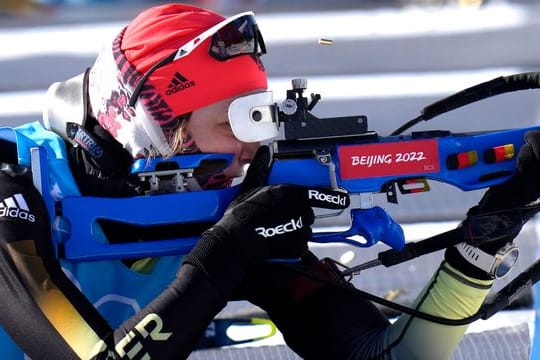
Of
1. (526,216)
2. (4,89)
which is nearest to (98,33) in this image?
(4,89)

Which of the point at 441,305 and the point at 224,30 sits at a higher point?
the point at 224,30

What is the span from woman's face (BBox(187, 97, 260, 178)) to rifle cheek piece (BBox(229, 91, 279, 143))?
5cm

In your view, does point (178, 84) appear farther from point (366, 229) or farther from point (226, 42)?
point (366, 229)

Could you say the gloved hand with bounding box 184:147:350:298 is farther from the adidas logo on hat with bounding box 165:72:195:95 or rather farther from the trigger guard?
the adidas logo on hat with bounding box 165:72:195:95

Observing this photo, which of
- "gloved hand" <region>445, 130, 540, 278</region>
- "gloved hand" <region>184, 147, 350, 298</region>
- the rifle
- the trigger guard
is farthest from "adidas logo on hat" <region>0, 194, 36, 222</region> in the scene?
"gloved hand" <region>445, 130, 540, 278</region>

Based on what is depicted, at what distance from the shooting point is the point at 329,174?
1.88 meters

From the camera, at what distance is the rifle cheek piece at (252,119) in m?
1.93

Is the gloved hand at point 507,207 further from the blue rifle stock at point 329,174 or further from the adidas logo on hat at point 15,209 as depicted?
the adidas logo on hat at point 15,209

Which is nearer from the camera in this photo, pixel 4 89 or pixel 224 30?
pixel 224 30

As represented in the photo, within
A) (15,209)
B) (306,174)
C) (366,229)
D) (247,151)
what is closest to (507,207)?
(366,229)

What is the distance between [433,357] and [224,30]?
815 millimetres

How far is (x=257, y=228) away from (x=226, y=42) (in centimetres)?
46

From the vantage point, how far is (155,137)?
2.01 m

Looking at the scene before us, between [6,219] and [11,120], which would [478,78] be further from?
[6,219]
